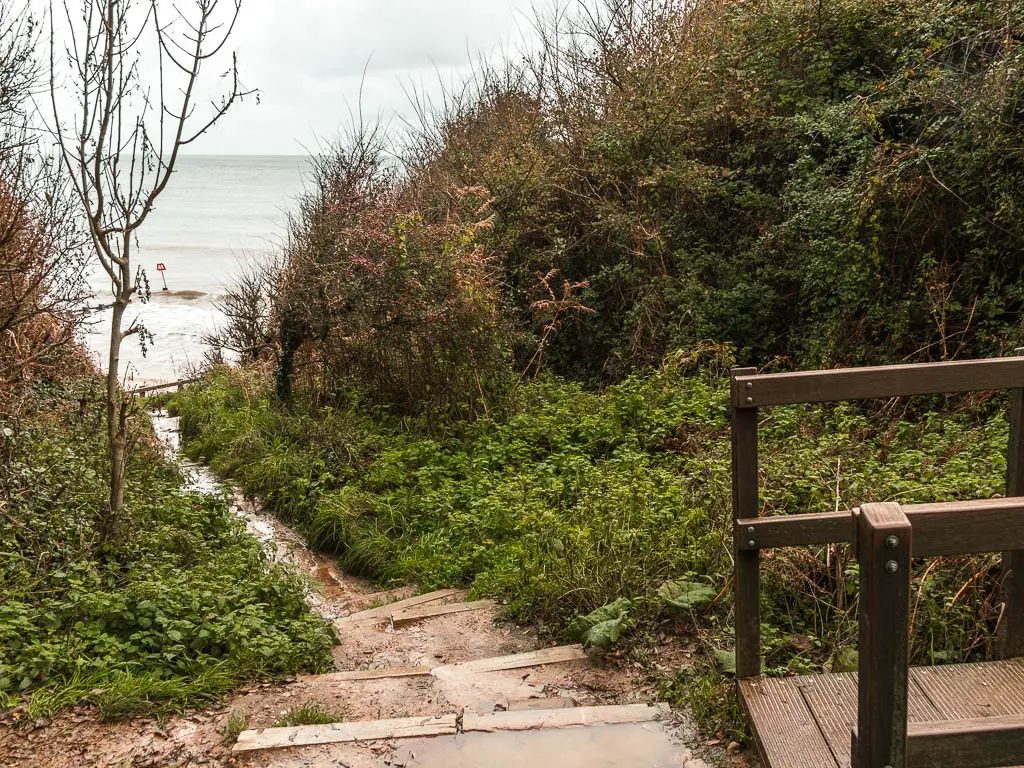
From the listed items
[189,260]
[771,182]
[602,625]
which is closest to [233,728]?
[602,625]

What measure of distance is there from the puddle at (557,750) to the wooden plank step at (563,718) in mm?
32

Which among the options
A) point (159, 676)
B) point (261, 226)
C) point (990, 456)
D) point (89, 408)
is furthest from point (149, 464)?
point (261, 226)

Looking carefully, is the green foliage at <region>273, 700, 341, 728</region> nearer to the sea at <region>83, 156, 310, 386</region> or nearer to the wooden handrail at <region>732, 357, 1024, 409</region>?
the wooden handrail at <region>732, 357, 1024, 409</region>

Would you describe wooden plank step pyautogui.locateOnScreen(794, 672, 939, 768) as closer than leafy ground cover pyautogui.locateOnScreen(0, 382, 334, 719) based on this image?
Yes

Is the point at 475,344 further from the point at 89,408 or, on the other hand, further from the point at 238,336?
the point at 238,336

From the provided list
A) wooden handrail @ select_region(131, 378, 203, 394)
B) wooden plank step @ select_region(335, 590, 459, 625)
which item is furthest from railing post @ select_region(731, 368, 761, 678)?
wooden handrail @ select_region(131, 378, 203, 394)

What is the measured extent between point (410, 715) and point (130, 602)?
1.88m

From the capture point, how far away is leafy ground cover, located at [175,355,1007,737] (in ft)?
12.9

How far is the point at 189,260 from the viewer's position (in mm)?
40594

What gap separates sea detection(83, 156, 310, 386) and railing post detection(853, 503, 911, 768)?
16.4 feet

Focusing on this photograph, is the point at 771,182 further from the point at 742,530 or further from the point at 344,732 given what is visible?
the point at 344,732

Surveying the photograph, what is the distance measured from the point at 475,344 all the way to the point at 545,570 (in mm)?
4567

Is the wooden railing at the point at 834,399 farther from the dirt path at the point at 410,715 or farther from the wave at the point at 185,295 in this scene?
the wave at the point at 185,295

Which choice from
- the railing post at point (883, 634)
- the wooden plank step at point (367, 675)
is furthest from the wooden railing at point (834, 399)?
the wooden plank step at point (367, 675)
